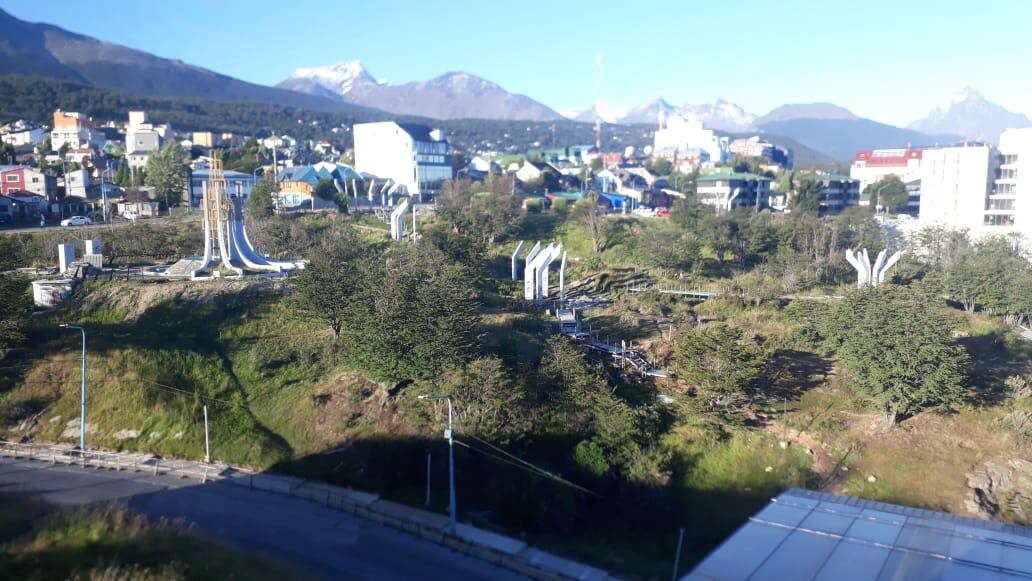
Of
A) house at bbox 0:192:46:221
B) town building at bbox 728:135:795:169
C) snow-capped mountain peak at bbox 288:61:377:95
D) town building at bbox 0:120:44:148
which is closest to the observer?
house at bbox 0:192:46:221

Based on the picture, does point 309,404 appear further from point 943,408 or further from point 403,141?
point 403,141

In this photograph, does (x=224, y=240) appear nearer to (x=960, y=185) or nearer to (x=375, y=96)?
(x=960, y=185)

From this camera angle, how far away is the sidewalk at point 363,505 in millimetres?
8500

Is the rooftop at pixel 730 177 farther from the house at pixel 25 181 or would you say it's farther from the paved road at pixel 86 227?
the house at pixel 25 181

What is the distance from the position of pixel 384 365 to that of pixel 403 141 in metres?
26.1

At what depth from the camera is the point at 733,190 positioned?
34.7 m

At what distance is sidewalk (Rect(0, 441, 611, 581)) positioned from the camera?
850cm

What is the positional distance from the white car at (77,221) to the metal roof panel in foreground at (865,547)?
22.5 metres

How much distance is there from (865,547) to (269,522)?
6581 mm

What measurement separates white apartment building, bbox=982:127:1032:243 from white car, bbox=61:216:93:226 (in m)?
30.1

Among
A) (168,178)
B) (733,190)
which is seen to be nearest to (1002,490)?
(733,190)

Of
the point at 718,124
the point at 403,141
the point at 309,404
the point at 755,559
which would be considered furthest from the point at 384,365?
the point at 718,124

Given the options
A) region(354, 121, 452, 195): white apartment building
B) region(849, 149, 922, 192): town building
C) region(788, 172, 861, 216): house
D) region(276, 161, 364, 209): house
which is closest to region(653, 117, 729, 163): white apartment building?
region(849, 149, 922, 192): town building

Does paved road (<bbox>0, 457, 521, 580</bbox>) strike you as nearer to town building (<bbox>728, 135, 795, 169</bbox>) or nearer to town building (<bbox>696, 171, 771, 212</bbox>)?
town building (<bbox>696, 171, 771, 212</bbox>)
